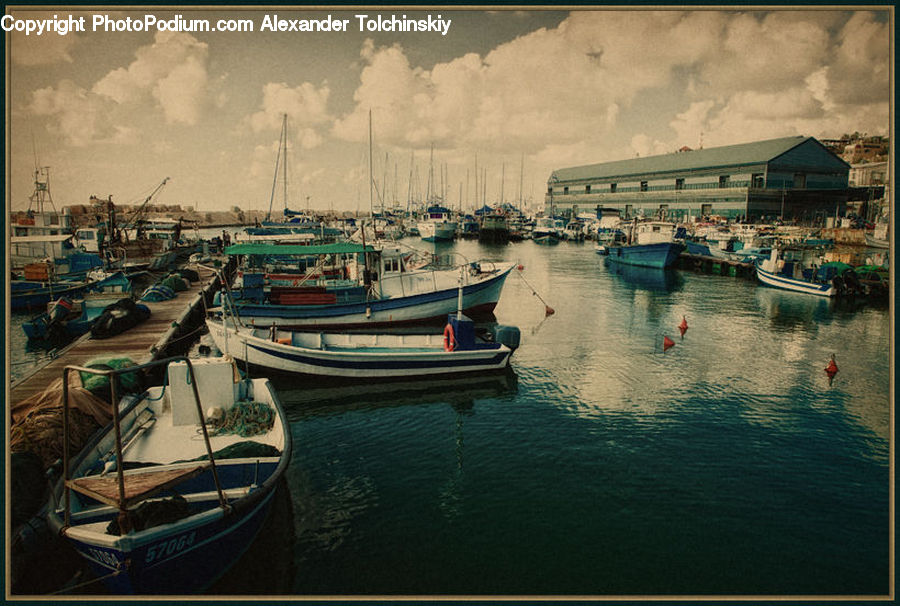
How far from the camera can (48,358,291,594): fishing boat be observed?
22.0 feet

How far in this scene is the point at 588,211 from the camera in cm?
10094

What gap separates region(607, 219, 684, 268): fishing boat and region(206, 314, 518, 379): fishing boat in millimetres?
38027

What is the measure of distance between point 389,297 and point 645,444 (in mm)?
15726

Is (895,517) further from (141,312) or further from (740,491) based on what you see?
(141,312)

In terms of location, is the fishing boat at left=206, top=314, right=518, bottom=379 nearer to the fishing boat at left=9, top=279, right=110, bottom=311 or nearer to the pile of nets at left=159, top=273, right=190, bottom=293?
the pile of nets at left=159, top=273, right=190, bottom=293

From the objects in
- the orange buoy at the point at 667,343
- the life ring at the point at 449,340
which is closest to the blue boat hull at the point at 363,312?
the life ring at the point at 449,340

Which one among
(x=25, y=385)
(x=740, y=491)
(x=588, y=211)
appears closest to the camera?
A: (x=740, y=491)

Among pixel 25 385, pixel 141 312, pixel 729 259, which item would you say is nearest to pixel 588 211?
pixel 729 259

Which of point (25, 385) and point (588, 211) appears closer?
point (25, 385)

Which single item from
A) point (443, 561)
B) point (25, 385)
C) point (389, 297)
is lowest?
point (443, 561)

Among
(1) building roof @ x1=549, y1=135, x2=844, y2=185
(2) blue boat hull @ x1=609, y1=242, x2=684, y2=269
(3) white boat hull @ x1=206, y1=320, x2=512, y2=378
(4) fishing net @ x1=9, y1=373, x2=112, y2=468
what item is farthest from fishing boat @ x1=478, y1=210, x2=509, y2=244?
(4) fishing net @ x1=9, y1=373, x2=112, y2=468

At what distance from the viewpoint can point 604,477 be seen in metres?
11.6

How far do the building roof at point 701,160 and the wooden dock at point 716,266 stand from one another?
2598cm

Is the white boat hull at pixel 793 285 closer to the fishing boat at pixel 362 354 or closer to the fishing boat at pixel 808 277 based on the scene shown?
the fishing boat at pixel 808 277
